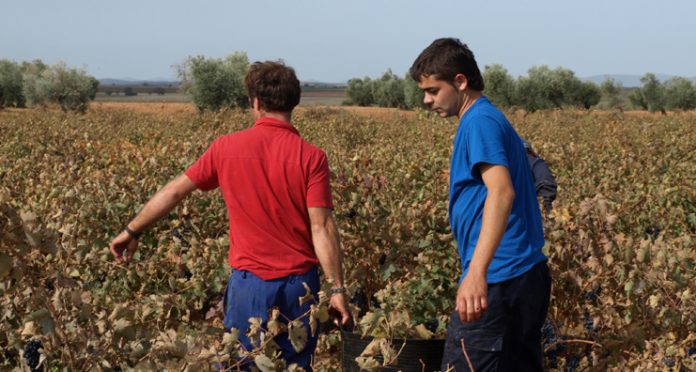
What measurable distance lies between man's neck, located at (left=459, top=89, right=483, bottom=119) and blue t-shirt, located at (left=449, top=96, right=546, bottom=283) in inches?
2.4

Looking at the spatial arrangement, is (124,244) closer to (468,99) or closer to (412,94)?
(468,99)

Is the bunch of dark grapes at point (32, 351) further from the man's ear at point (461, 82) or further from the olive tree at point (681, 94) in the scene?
the olive tree at point (681, 94)

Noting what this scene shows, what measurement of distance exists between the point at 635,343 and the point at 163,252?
3361 millimetres

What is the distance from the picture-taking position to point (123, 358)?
8.58 feet


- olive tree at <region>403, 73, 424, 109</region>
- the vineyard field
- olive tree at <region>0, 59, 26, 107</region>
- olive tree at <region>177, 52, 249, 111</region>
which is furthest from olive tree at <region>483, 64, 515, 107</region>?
the vineyard field

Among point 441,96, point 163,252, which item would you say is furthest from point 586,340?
point 163,252

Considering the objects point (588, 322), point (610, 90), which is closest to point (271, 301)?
point (588, 322)

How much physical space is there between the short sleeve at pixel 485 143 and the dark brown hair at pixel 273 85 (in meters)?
0.74

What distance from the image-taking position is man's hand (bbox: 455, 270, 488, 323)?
9.10 feet

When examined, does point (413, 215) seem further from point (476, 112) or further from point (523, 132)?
point (523, 132)

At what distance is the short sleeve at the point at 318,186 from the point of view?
3299 mm

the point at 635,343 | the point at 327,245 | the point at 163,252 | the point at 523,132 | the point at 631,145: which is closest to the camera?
the point at 327,245

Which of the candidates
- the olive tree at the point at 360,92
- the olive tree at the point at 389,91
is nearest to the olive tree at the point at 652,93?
the olive tree at the point at 389,91

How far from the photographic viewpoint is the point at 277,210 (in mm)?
3330
